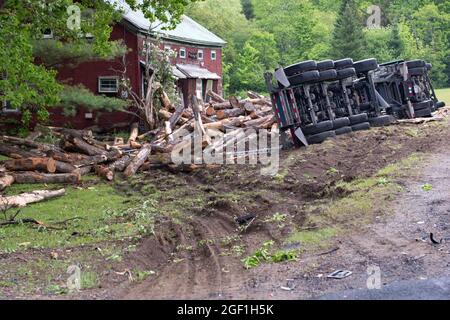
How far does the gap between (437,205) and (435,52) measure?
67.0 meters

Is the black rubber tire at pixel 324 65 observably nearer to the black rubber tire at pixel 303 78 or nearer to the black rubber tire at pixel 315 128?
the black rubber tire at pixel 303 78

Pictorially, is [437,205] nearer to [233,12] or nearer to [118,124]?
[118,124]

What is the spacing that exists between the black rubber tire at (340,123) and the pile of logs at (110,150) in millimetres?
2926

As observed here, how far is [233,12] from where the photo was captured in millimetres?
82438

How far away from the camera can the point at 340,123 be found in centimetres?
2142

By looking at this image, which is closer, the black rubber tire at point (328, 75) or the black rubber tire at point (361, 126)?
the black rubber tire at point (328, 75)

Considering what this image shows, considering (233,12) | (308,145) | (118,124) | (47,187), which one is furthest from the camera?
(233,12)

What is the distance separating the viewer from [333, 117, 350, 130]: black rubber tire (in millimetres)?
21280

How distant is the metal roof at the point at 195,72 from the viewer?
3766 cm

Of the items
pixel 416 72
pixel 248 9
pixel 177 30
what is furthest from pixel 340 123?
pixel 248 9

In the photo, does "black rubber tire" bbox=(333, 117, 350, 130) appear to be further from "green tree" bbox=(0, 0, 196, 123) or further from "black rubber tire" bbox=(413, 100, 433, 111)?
"green tree" bbox=(0, 0, 196, 123)

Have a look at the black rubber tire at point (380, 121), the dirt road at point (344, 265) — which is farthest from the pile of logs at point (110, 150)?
the dirt road at point (344, 265)

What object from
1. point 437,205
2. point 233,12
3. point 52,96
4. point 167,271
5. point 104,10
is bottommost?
point 167,271
